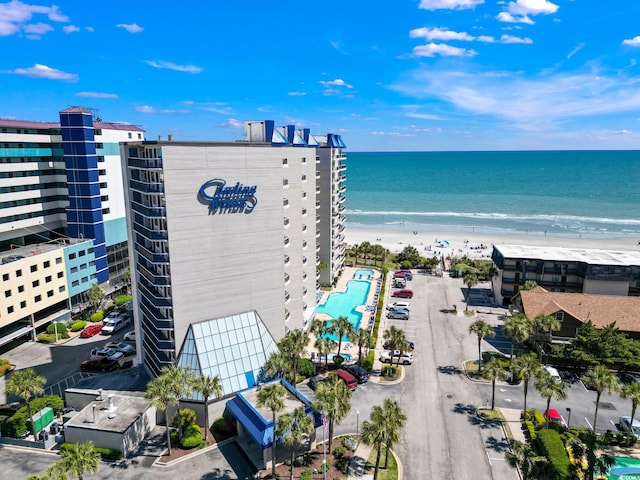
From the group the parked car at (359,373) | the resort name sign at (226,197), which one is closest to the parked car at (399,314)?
the parked car at (359,373)

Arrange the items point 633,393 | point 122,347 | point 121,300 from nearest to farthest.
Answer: point 633,393
point 122,347
point 121,300

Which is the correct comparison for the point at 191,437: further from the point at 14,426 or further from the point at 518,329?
the point at 518,329

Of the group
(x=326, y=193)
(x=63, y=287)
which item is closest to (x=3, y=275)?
(x=63, y=287)

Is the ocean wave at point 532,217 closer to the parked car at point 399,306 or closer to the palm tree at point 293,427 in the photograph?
the parked car at point 399,306

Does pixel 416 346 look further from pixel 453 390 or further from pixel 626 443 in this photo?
pixel 626 443

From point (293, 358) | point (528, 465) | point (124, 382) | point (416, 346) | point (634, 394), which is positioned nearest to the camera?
point (528, 465)

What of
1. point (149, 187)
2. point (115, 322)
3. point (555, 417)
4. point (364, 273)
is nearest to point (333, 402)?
point (555, 417)

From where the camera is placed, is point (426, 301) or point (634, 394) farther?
point (426, 301)
